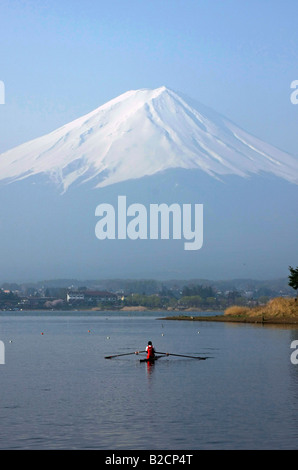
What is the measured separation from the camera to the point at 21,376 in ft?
148

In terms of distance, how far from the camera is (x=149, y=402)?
34500 millimetres

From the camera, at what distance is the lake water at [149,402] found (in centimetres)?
2602

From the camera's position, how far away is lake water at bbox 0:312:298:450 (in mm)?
26016

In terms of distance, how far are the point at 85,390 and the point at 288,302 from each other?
74043 mm

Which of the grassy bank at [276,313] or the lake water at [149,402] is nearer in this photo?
the lake water at [149,402]

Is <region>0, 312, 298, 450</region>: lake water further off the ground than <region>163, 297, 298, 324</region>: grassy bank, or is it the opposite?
<region>163, 297, 298, 324</region>: grassy bank

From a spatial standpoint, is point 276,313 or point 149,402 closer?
point 149,402

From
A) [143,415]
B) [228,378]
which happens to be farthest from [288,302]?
[143,415]

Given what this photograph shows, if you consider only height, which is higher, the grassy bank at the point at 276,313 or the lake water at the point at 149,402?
the grassy bank at the point at 276,313

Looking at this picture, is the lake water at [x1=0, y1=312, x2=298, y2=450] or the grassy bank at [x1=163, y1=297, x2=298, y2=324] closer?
the lake water at [x1=0, y1=312, x2=298, y2=450]

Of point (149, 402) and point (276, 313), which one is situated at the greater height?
point (276, 313)
